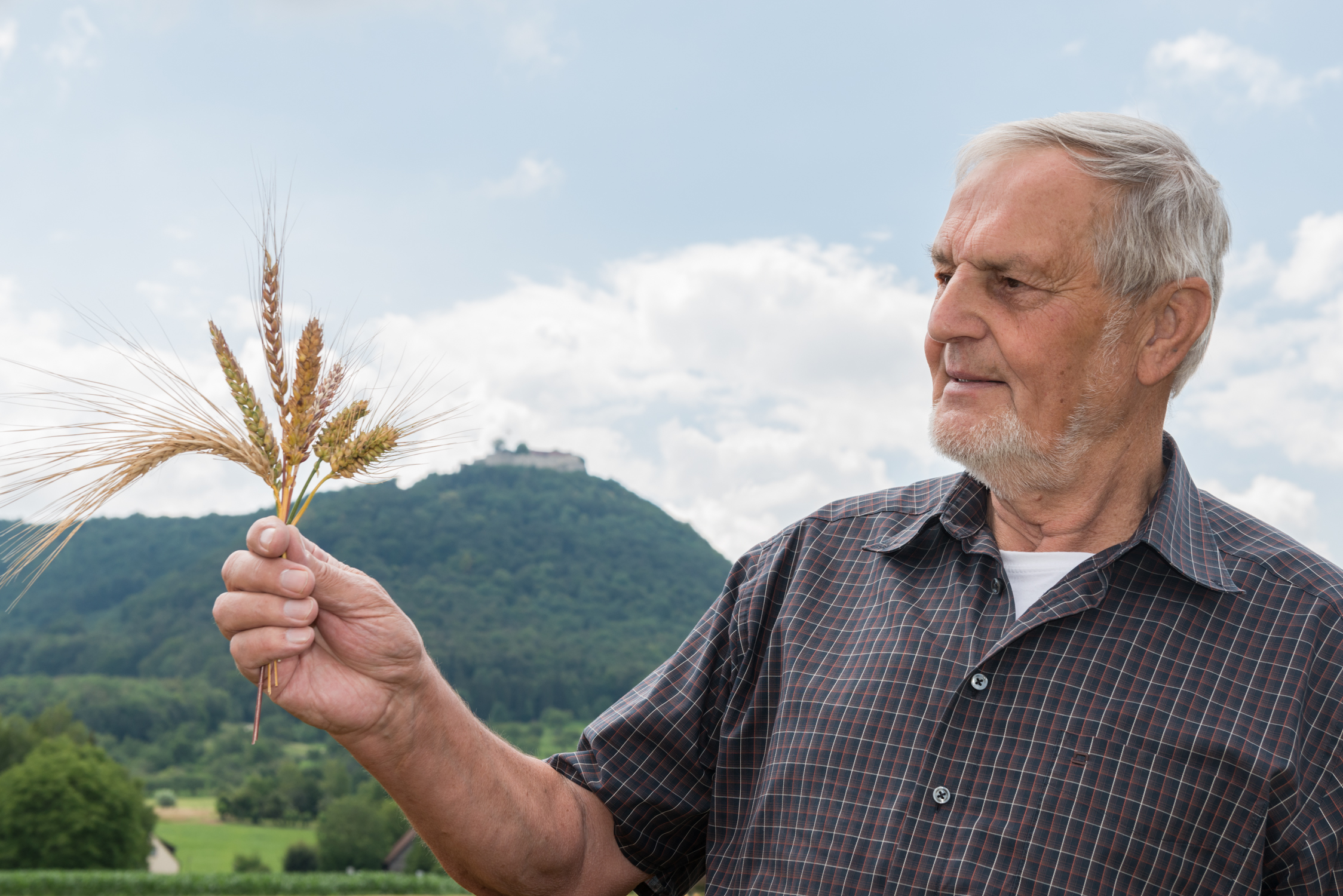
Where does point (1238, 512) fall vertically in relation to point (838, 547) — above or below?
above

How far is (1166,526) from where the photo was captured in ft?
8.07

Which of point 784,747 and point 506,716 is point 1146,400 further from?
point 506,716

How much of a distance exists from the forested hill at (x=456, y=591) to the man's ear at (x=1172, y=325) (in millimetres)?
75532

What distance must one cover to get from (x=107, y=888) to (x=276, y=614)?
75238 mm

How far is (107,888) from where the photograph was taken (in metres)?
63.6

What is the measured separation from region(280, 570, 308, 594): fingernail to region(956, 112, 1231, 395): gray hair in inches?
76.2

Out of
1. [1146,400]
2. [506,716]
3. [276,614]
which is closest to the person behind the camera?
[276,614]

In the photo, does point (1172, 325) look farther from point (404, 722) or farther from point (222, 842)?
point (222, 842)

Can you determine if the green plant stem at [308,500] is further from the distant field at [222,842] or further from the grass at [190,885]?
the distant field at [222,842]

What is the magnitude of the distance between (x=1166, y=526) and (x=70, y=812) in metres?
94.2

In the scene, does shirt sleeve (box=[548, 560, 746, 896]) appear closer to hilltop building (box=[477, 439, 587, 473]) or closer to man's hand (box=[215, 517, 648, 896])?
man's hand (box=[215, 517, 648, 896])

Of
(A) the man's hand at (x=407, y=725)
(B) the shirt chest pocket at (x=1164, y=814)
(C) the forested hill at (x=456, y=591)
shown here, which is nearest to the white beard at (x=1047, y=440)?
(B) the shirt chest pocket at (x=1164, y=814)

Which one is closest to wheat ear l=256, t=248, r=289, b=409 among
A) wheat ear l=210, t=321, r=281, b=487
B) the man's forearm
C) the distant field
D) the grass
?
wheat ear l=210, t=321, r=281, b=487

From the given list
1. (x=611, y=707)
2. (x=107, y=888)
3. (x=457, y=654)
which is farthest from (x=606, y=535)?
(x=611, y=707)
